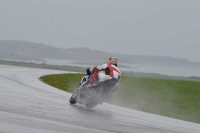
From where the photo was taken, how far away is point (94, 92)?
17.7m

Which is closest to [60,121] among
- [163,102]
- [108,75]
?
[108,75]

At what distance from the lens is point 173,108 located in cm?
2305

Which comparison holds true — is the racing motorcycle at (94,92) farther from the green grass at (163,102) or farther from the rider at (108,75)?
the green grass at (163,102)

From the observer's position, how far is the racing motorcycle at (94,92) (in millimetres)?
17594

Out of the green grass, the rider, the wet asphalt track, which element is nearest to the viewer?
the wet asphalt track

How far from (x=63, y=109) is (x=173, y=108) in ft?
28.4

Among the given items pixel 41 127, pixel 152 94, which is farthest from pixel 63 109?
pixel 152 94

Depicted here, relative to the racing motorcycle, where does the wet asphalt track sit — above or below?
below

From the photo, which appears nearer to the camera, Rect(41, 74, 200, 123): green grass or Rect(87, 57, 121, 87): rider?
Rect(87, 57, 121, 87): rider

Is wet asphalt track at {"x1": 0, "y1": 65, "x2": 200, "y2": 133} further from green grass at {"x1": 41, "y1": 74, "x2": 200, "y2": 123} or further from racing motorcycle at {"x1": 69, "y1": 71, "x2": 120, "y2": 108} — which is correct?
green grass at {"x1": 41, "y1": 74, "x2": 200, "y2": 123}

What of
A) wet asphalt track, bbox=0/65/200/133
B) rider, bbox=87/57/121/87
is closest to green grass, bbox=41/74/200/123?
rider, bbox=87/57/121/87

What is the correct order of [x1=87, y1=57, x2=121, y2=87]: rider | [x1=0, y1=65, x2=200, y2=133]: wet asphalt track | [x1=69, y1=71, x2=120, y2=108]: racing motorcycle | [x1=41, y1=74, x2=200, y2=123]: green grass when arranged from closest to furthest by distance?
1. [x1=0, y1=65, x2=200, y2=133]: wet asphalt track
2. [x1=87, y1=57, x2=121, y2=87]: rider
3. [x1=69, y1=71, x2=120, y2=108]: racing motorcycle
4. [x1=41, y1=74, x2=200, y2=123]: green grass

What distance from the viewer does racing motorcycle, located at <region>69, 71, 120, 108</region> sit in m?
17.6

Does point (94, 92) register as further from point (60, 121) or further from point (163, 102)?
point (163, 102)
